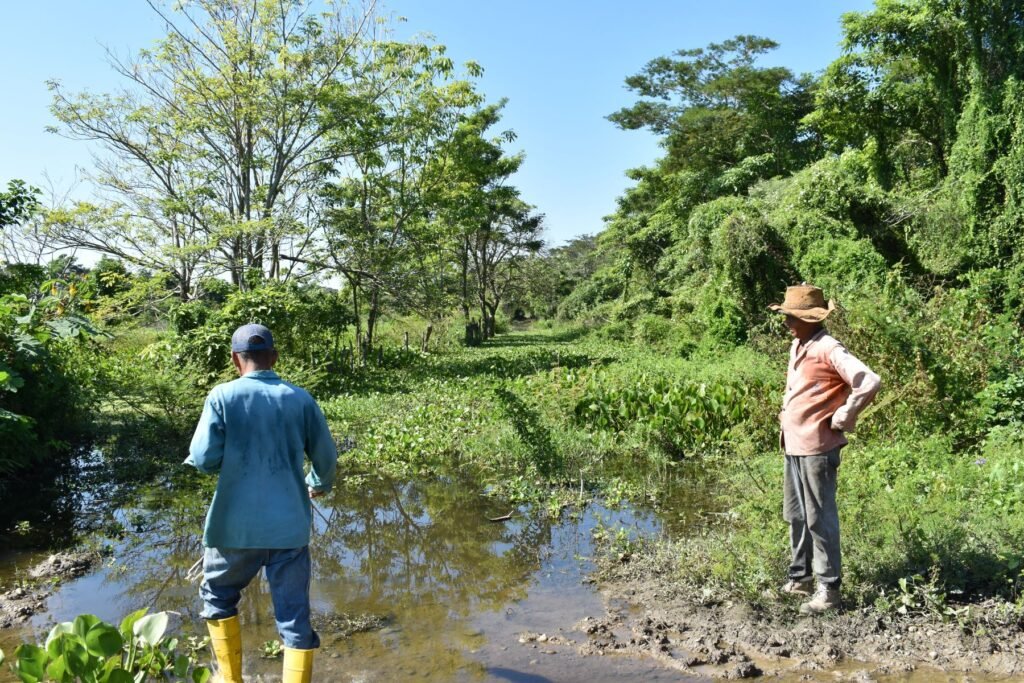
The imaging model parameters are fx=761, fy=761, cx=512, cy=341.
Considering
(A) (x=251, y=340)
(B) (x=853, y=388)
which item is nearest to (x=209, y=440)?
(A) (x=251, y=340)

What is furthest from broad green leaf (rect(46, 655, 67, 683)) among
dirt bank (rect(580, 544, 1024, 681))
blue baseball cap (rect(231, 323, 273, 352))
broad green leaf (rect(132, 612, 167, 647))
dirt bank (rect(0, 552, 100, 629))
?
dirt bank (rect(580, 544, 1024, 681))

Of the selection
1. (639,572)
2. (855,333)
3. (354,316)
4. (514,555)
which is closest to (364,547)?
(514,555)

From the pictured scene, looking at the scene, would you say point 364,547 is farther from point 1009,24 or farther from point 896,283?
point 1009,24

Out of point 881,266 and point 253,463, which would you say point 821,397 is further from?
point 881,266

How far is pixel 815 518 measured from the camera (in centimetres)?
414

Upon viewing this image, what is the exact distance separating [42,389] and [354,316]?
10.8 metres

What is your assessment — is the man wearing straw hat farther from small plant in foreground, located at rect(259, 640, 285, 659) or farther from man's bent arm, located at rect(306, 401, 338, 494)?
small plant in foreground, located at rect(259, 640, 285, 659)

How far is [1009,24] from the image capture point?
12898mm

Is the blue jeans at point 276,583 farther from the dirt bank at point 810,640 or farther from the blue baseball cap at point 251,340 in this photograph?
the dirt bank at point 810,640

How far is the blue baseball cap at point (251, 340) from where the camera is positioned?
136 inches

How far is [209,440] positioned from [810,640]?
3131mm

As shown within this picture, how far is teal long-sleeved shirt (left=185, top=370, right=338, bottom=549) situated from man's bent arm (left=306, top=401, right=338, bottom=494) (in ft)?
0.26

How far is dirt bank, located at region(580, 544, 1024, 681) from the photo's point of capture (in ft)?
11.9

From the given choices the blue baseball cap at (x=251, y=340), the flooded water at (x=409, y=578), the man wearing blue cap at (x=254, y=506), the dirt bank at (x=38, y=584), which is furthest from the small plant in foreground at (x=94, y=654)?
the dirt bank at (x=38, y=584)
